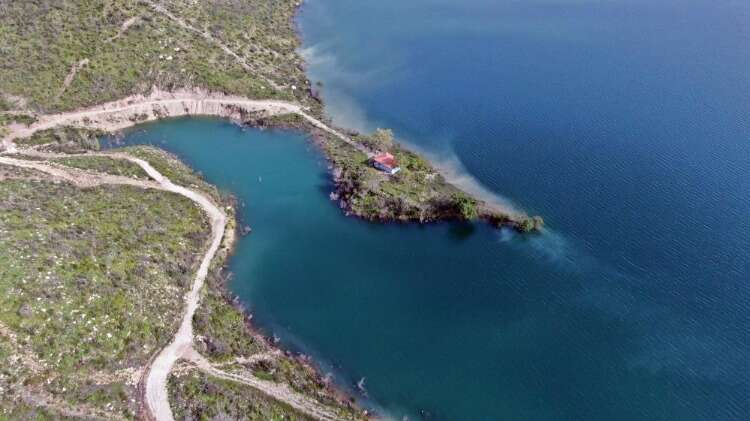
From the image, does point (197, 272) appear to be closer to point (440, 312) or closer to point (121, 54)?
point (440, 312)

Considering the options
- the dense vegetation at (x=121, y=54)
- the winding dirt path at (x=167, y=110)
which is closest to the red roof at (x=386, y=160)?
the winding dirt path at (x=167, y=110)

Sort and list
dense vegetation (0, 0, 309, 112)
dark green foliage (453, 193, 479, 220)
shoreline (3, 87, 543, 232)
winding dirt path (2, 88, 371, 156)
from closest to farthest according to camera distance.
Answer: dark green foliage (453, 193, 479, 220) → shoreline (3, 87, 543, 232) → winding dirt path (2, 88, 371, 156) → dense vegetation (0, 0, 309, 112)

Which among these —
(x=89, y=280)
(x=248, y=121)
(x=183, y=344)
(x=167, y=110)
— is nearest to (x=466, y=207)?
(x=183, y=344)

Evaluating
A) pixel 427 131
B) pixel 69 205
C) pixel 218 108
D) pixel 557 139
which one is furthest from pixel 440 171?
pixel 69 205

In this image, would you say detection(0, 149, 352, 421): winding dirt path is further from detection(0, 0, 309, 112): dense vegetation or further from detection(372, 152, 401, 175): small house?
detection(372, 152, 401, 175): small house

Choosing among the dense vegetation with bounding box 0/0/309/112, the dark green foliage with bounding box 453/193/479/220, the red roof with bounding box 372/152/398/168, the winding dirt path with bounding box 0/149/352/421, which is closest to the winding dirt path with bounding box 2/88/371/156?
the dense vegetation with bounding box 0/0/309/112

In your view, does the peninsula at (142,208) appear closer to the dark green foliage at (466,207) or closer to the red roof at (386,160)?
the dark green foliage at (466,207)

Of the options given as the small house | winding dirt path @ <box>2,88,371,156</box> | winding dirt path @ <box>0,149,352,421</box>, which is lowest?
winding dirt path @ <box>0,149,352,421</box>

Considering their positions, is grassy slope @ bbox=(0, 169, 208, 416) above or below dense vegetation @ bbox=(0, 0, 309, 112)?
below
